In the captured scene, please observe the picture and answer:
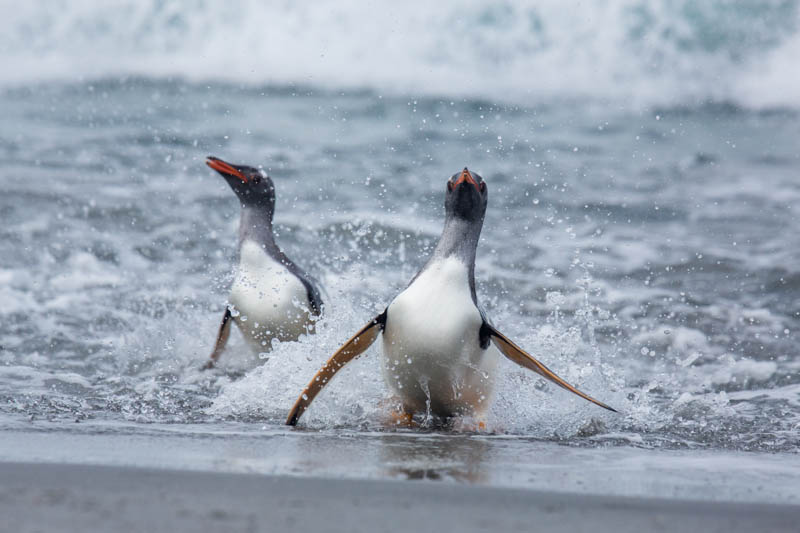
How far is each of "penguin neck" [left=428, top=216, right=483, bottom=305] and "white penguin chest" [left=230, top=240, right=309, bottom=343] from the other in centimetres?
133

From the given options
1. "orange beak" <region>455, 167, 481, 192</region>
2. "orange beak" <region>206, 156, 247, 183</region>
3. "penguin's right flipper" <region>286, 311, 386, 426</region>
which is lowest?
"penguin's right flipper" <region>286, 311, 386, 426</region>

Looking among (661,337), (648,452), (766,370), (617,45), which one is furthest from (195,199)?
(617,45)

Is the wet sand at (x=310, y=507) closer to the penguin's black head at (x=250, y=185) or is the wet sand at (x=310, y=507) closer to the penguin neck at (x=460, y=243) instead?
the penguin neck at (x=460, y=243)

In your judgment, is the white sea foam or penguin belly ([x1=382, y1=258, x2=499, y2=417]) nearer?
penguin belly ([x1=382, y1=258, x2=499, y2=417])

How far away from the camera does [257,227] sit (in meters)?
5.12

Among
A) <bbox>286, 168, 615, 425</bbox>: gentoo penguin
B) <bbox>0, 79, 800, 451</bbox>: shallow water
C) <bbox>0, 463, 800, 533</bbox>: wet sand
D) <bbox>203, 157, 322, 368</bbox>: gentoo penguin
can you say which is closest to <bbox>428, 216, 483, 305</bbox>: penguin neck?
<bbox>286, 168, 615, 425</bbox>: gentoo penguin

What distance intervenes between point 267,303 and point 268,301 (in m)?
0.01

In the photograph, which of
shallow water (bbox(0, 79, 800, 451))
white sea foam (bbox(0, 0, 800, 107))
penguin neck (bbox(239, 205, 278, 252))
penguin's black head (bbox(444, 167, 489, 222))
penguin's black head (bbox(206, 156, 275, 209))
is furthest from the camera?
white sea foam (bbox(0, 0, 800, 107))

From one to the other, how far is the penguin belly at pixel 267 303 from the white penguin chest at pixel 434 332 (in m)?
1.35

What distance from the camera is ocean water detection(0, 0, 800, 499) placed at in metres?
3.76

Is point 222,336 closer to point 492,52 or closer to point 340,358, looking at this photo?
point 340,358

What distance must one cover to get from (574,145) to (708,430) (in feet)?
28.1

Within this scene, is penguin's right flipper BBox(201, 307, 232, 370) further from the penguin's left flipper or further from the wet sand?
the wet sand

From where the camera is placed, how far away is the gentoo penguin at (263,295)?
4.81 meters
